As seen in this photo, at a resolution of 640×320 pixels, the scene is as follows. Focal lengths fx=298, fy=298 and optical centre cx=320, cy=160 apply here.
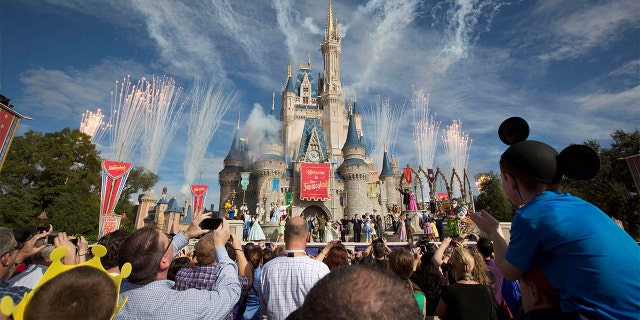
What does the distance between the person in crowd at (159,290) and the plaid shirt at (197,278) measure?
699 millimetres

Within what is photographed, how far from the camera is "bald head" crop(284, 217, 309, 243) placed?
9.16 ft

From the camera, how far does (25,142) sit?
91.5 feet

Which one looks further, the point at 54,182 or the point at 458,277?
the point at 54,182

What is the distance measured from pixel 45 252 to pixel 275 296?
3306mm

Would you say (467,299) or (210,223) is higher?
(210,223)

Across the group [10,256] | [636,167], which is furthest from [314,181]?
[10,256]

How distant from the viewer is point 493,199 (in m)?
42.2

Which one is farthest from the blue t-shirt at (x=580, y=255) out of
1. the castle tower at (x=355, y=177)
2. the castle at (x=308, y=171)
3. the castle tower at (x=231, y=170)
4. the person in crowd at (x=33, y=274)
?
the castle tower at (x=231, y=170)

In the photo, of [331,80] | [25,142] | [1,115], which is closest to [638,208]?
[1,115]

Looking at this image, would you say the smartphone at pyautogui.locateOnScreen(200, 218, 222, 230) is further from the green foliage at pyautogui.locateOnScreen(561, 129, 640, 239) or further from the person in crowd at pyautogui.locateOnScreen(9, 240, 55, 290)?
the green foliage at pyautogui.locateOnScreen(561, 129, 640, 239)

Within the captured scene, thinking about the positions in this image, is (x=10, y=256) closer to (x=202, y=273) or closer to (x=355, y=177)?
(x=202, y=273)

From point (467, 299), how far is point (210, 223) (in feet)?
7.83

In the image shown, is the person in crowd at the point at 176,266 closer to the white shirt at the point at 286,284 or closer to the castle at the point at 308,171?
the white shirt at the point at 286,284

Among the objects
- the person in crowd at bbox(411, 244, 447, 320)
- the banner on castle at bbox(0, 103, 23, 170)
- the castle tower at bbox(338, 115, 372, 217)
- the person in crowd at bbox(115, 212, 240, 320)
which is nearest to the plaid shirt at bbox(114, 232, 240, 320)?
the person in crowd at bbox(115, 212, 240, 320)
